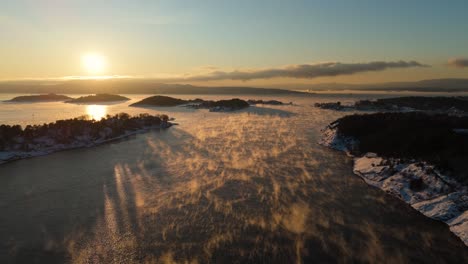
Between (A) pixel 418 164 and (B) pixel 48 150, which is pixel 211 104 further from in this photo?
(A) pixel 418 164

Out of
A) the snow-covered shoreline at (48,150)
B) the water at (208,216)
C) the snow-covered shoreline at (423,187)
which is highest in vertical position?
the snow-covered shoreline at (423,187)

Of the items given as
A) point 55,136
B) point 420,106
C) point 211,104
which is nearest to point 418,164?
point 55,136

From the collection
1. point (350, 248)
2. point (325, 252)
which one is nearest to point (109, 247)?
point (325, 252)

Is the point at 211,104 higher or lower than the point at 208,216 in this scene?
higher

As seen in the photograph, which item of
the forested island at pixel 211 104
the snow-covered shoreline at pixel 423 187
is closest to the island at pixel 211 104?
the forested island at pixel 211 104

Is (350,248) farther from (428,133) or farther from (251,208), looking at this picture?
(428,133)

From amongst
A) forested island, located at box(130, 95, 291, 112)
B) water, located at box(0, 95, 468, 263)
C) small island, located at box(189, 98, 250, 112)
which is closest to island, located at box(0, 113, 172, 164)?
water, located at box(0, 95, 468, 263)

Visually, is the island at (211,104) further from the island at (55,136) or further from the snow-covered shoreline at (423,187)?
the snow-covered shoreline at (423,187)

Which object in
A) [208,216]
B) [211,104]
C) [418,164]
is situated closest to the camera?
[208,216]
